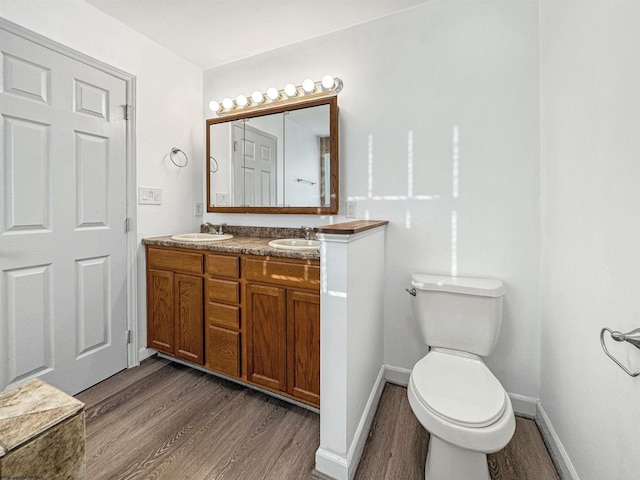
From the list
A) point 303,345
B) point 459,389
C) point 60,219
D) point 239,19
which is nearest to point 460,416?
point 459,389

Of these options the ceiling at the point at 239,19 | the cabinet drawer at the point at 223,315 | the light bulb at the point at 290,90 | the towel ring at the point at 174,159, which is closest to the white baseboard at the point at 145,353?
the cabinet drawer at the point at 223,315

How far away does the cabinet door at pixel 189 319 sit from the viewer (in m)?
1.95

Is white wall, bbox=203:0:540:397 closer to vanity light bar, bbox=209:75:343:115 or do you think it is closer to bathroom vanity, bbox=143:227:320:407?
vanity light bar, bbox=209:75:343:115

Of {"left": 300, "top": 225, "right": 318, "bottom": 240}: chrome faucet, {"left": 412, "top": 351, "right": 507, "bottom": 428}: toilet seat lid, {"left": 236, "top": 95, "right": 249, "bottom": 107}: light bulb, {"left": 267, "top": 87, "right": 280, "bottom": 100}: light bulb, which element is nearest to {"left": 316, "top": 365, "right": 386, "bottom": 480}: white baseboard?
{"left": 412, "top": 351, "right": 507, "bottom": 428}: toilet seat lid

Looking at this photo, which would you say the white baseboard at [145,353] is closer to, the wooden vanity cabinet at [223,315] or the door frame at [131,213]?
the door frame at [131,213]

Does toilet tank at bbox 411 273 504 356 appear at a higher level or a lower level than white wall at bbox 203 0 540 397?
lower

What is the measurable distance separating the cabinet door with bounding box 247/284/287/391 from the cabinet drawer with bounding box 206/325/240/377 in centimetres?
10

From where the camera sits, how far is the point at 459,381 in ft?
4.26

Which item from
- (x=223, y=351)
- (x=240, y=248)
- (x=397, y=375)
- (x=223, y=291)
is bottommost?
(x=397, y=375)

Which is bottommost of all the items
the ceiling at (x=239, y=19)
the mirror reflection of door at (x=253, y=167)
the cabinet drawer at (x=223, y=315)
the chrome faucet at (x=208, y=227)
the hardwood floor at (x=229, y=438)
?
the hardwood floor at (x=229, y=438)

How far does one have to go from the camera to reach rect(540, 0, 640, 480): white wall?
0.88 metres

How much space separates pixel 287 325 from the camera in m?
1.62

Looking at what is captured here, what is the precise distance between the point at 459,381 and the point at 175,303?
70.1 inches

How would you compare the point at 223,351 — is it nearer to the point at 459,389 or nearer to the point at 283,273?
the point at 283,273
